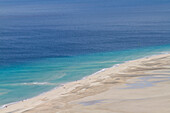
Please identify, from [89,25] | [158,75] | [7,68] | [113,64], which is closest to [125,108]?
[158,75]

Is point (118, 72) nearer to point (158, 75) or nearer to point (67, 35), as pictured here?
point (158, 75)

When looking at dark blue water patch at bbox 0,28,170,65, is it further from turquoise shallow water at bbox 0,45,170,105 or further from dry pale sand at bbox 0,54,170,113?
dry pale sand at bbox 0,54,170,113

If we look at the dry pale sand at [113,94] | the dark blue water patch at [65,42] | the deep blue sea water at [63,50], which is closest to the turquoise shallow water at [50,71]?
the deep blue sea water at [63,50]

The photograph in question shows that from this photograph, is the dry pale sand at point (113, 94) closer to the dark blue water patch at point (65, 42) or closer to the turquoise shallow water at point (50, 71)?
the turquoise shallow water at point (50, 71)

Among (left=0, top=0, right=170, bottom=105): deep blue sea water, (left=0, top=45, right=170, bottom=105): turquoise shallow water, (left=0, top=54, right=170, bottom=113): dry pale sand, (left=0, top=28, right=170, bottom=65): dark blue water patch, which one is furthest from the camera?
(left=0, top=28, right=170, bottom=65): dark blue water patch

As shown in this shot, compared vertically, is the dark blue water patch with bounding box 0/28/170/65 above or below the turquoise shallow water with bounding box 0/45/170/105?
above

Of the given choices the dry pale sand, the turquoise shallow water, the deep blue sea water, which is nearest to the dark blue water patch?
the deep blue sea water
